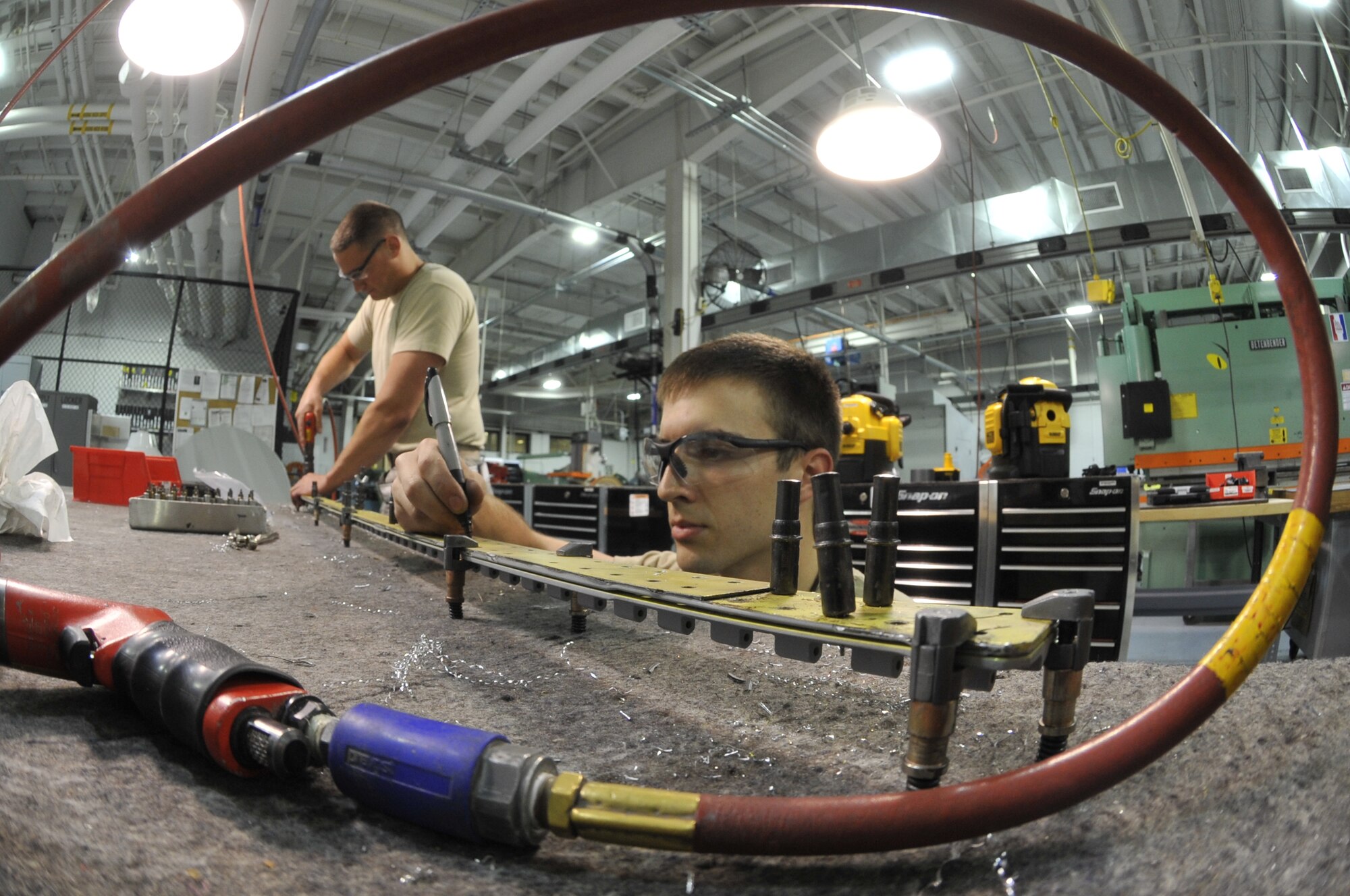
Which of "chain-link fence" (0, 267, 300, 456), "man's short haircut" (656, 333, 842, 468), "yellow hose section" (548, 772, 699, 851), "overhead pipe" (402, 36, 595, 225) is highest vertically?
"overhead pipe" (402, 36, 595, 225)

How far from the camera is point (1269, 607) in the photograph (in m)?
0.49

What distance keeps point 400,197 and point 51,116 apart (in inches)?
126

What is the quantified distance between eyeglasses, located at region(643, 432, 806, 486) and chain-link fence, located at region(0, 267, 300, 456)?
21.5ft

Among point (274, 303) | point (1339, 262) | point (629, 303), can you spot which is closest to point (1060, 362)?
point (1339, 262)

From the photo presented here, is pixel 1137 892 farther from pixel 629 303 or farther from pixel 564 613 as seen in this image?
pixel 629 303

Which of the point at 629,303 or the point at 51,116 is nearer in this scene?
the point at 51,116

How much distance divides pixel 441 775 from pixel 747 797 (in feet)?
0.61

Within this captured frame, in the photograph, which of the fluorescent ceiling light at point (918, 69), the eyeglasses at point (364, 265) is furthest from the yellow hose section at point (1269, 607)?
the fluorescent ceiling light at point (918, 69)

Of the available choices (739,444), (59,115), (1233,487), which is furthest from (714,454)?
(59,115)

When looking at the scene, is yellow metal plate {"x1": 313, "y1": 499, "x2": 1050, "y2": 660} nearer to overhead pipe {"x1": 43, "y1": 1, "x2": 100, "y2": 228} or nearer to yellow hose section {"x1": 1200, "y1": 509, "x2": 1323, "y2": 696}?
yellow hose section {"x1": 1200, "y1": 509, "x2": 1323, "y2": 696}

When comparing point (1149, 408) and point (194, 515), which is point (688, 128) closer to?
point (1149, 408)

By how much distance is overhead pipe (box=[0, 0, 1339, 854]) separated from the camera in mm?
365

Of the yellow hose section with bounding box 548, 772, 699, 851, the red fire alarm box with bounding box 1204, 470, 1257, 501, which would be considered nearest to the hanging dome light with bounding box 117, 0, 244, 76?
the yellow hose section with bounding box 548, 772, 699, 851

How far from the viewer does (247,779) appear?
1.63ft
